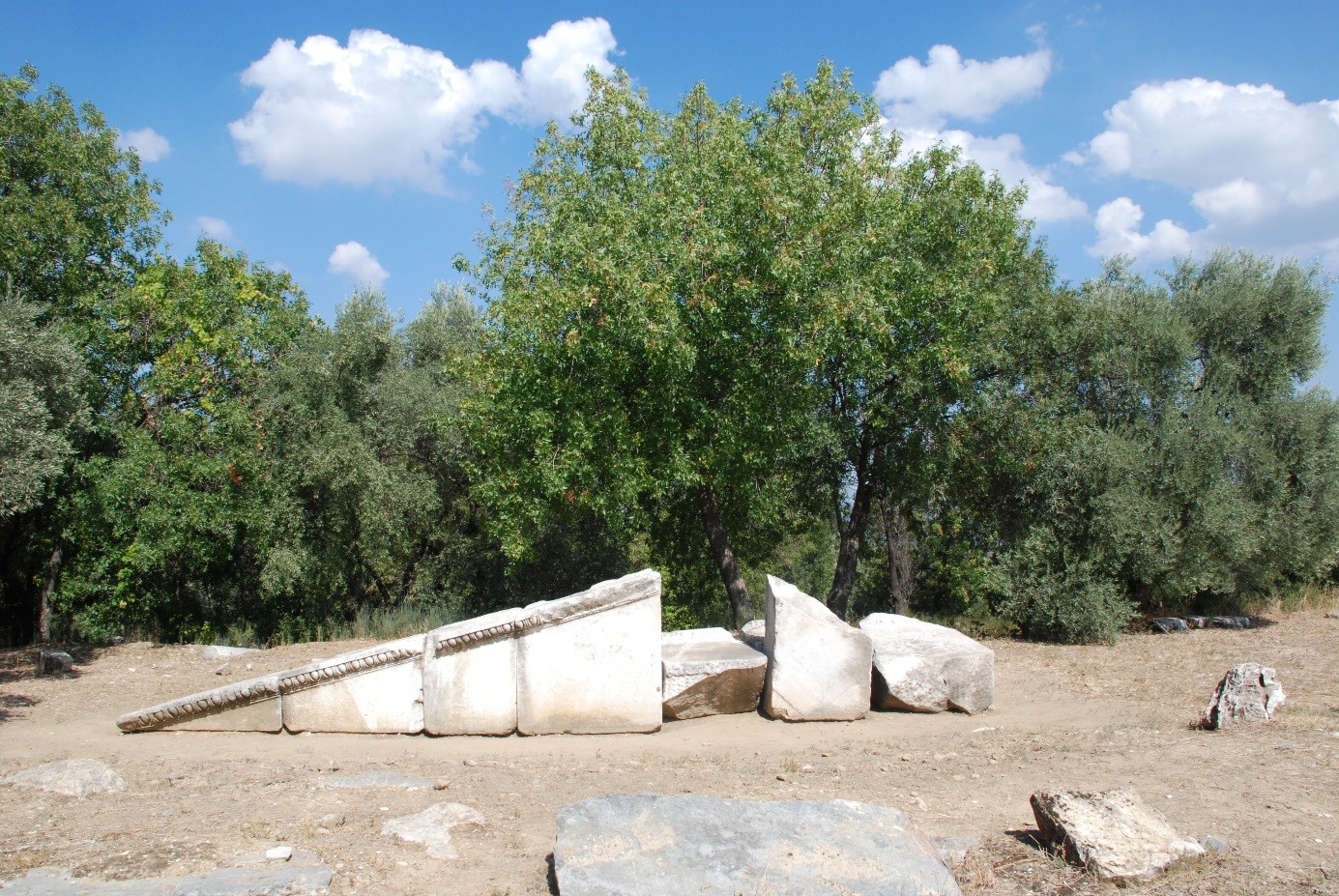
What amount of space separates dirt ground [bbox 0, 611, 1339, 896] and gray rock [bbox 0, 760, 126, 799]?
10 cm

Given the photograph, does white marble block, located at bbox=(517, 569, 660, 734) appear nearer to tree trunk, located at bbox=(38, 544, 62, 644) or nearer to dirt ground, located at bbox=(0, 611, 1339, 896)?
dirt ground, located at bbox=(0, 611, 1339, 896)

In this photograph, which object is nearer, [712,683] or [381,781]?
[381,781]

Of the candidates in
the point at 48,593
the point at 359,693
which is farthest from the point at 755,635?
the point at 48,593

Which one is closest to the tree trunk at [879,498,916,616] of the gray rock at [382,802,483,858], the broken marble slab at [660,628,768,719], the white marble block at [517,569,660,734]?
the broken marble slab at [660,628,768,719]

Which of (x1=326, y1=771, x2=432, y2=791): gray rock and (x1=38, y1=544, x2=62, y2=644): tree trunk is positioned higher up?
(x1=38, y1=544, x2=62, y2=644): tree trunk

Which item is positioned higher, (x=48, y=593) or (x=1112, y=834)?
(x=48, y=593)

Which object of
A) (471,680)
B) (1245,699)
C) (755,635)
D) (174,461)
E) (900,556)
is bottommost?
(1245,699)

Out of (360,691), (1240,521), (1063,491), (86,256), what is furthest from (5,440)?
(1240,521)

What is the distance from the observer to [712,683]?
7832 millimetres

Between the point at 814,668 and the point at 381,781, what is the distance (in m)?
3.44

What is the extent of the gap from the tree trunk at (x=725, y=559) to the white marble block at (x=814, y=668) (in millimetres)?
4839

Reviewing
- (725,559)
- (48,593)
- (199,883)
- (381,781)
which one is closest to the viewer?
(199,883)

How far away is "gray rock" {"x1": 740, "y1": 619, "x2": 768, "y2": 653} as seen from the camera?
29.1ft

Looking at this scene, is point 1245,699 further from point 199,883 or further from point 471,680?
point 199,883
